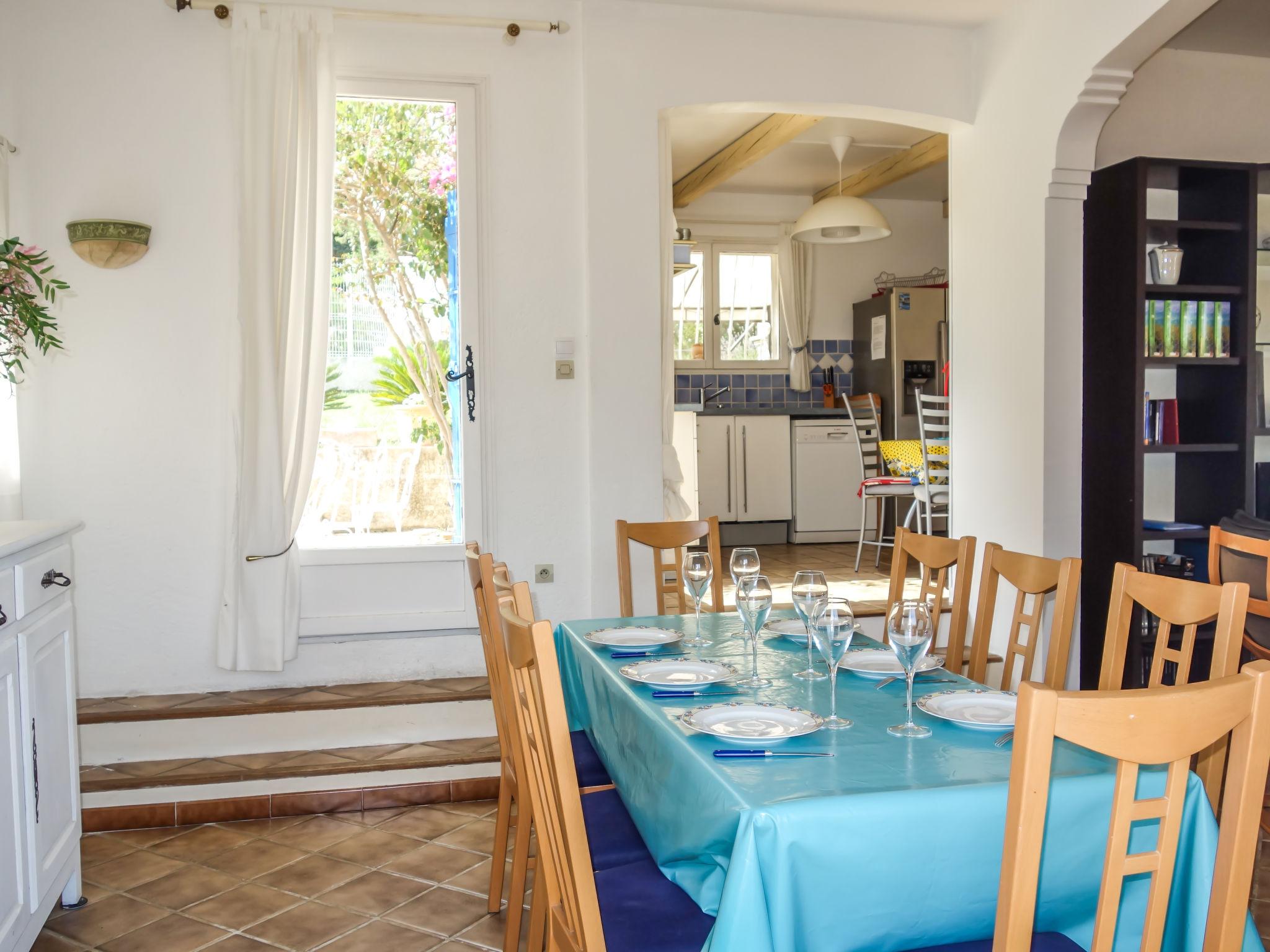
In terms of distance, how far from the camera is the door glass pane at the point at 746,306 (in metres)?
8.07

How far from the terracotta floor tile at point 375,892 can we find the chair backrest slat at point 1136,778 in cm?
196

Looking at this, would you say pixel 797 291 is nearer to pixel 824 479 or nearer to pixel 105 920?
pixel 824 479

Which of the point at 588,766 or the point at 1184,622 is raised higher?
the point at 1184,622

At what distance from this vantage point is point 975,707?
5.52ft

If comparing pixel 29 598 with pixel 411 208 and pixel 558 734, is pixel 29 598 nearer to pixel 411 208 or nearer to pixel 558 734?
pixel 558 734

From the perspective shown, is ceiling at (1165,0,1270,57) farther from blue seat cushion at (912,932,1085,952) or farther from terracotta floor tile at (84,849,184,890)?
terracotta floor tile at (84,849,184,890)

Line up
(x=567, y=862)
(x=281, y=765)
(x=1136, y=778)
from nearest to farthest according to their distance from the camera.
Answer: (x=1136, y=778), (x=567, y=862), (x=281, y=765)

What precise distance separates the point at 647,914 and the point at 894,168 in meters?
6.14

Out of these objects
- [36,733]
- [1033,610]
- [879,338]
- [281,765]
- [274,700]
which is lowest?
[281,765]

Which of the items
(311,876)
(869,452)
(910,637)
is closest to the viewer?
(910,637)

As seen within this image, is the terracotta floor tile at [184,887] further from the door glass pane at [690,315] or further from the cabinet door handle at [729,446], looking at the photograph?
the door glass pane at [690,315]

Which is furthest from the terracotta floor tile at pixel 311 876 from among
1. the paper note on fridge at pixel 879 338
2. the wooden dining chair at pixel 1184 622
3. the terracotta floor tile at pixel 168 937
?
the paper note on fridge at pixel 879 338

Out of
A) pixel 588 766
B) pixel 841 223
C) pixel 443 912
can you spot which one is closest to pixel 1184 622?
pixel 588 766

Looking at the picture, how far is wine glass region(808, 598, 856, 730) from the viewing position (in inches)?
63.4
